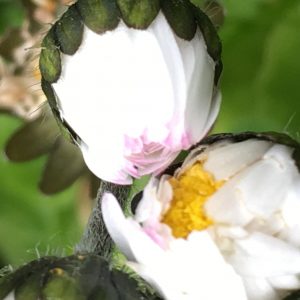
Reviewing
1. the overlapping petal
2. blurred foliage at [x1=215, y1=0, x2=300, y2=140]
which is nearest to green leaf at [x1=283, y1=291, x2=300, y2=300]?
the overlapping petal

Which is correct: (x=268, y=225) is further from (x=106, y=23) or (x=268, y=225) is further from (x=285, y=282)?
(x=106, y=23)

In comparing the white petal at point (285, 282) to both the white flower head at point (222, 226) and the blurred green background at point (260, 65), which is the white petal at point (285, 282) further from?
the blurred green background at point (260, 65)

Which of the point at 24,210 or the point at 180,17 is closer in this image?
the point at 180,17

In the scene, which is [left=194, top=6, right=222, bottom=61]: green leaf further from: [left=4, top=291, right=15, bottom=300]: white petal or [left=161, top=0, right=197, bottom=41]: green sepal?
[left=4, top=291, right=15, bottom=300]: white petal

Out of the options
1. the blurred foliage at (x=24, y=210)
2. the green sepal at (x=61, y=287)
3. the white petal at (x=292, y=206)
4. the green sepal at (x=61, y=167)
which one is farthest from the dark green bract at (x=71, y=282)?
the blurred foliage at (x=24, y=210)

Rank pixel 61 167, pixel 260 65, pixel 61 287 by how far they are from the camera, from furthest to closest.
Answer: pixel 260 65, pixel 61 167, pixel 61 287

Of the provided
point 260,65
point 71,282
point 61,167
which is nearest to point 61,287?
point 71,282
